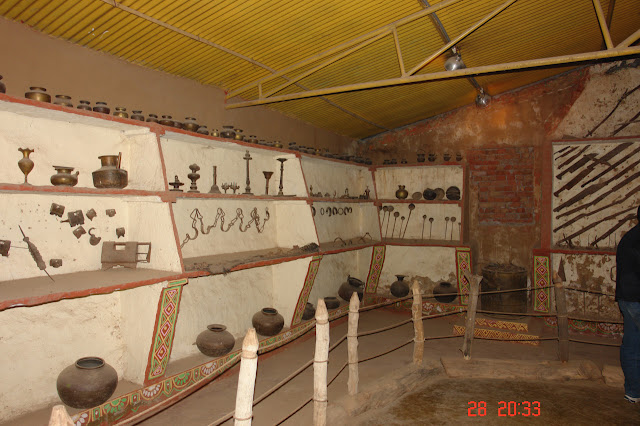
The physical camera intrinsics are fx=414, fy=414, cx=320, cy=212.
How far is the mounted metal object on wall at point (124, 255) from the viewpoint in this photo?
160 inches

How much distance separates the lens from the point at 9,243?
3475mm

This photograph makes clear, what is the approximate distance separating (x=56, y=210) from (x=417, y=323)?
4088mm

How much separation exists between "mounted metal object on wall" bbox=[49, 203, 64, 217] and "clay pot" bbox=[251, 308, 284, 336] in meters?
2.66

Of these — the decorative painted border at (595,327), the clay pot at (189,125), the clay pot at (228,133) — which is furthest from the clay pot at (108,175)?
the decorative painted border at (595,327)

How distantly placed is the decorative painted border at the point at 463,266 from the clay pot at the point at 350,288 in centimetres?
181

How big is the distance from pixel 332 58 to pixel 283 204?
2299 mm

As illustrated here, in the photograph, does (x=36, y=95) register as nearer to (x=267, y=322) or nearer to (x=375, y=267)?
(x=267, y=322)

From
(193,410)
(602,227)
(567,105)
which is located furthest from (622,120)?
(193,410)

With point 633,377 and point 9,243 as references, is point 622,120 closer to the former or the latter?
point 633,377

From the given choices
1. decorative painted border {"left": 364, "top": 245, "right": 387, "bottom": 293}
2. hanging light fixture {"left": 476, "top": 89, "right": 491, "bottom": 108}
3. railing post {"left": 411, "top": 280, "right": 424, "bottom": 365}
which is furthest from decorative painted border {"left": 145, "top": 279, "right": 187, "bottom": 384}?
hanging light fixture {"left": 476, "top": 89, "right": 491, "bottom": 108}

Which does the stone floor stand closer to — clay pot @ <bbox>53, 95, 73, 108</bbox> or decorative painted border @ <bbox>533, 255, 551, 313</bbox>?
decorative painted border @ <bbox>533, 255, 551, 313</bbox>

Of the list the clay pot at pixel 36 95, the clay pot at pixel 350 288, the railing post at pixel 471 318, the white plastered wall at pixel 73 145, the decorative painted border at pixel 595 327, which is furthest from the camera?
the clay pot at pixel 350 288

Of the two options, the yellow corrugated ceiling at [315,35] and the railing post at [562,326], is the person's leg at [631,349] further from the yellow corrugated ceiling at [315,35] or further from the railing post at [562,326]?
the yellow corrugated ceiling at [315,35]

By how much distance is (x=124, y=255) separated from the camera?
4.09m
